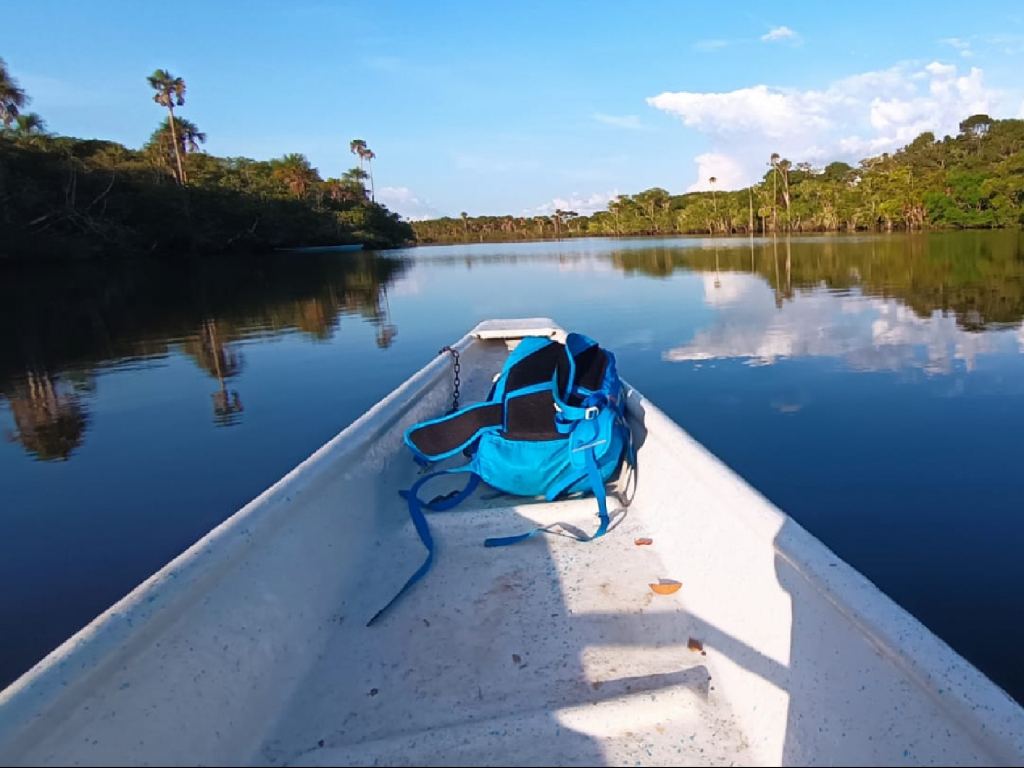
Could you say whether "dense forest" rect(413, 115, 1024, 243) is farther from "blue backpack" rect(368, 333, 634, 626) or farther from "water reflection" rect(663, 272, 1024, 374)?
"blue backpack" rect(368, 333, 634, 626)

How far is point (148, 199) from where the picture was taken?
31766 mm

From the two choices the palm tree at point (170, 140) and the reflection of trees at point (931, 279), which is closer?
the reflection of trees at point (931, 279)

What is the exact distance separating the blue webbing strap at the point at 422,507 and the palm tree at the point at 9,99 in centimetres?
3784

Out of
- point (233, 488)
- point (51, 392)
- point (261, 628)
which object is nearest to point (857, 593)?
point (261, 628)

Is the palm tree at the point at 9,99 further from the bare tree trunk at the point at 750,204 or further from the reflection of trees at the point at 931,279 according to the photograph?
the bare tree trunk at the point at 750,204

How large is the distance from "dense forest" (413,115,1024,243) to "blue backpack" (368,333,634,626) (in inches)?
1837

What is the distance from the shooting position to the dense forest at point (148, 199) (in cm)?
2569

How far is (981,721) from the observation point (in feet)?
2.66

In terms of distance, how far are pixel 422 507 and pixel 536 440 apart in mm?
490

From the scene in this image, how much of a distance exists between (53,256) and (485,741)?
32569 mm

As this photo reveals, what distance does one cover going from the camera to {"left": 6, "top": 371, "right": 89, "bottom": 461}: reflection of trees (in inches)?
176

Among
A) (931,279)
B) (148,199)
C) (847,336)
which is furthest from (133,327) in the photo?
(148,199)

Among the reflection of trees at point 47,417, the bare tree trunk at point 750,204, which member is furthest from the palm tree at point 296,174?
the reflection of trees at point 47,417

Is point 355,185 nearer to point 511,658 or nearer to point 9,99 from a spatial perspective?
point 9,99
